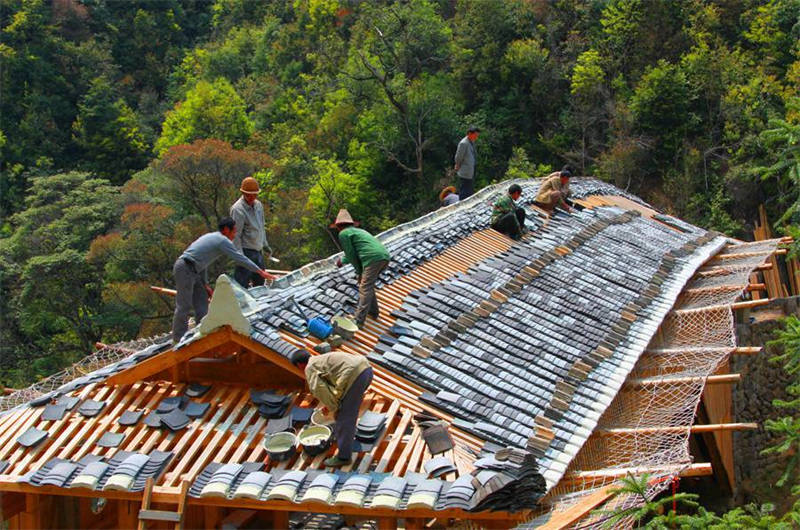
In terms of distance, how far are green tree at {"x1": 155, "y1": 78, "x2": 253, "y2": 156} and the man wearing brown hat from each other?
968 inches

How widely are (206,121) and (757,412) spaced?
2712 cm

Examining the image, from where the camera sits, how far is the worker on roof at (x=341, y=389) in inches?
306

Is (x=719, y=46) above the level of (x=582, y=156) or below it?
above

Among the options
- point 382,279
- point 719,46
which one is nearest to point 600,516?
point 382,279

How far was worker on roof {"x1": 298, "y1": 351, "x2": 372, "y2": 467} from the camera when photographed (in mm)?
7766

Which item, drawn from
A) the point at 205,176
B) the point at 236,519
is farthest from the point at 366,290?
the point at 205,176

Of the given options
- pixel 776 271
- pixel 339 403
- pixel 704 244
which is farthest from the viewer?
pixel 776 271

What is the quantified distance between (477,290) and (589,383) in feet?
7.68

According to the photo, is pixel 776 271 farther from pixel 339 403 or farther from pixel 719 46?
pixel 339 403

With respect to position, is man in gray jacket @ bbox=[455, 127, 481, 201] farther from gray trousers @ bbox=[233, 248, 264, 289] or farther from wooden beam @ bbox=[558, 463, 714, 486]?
wooden beam @ bbox=[558, 463, 714, 486]

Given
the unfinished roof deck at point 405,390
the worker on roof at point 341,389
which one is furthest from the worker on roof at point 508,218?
the worker on roof at point 341,389

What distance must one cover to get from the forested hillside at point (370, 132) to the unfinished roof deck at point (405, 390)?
12.5 meters

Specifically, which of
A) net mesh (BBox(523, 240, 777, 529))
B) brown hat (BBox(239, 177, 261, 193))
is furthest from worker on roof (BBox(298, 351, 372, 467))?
brown hat (BBox(239, 177, 261, 193))

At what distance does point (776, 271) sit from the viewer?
19688 millimetres
